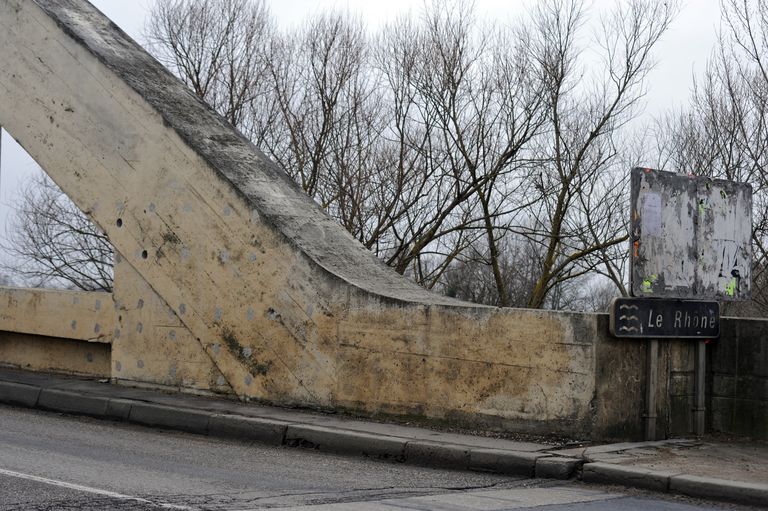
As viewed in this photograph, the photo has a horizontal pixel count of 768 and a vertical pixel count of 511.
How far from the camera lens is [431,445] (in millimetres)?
8461

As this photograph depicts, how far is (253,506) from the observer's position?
6.20m

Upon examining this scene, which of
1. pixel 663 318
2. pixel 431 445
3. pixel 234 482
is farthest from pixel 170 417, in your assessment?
pixel 663 318

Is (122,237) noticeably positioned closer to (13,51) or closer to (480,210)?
(13,51)

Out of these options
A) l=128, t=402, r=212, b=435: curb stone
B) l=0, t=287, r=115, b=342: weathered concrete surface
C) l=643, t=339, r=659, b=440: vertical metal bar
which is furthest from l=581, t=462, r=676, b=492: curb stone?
l=0, t=287, r=115, b=342: weathered concrete surface

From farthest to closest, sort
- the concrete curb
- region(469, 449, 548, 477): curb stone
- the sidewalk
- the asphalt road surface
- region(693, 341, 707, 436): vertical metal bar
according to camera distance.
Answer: region(693, 341, 707, 436): vertical metal bar < region(469, 449, 548, 477): curb stone < the sidewalk < the concrete curb < the asphalt road surface

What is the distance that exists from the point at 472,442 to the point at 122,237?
16.5 feet

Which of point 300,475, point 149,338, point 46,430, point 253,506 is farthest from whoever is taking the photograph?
point 149,338

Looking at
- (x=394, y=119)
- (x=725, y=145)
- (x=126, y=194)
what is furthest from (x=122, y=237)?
(x=725, y=145)

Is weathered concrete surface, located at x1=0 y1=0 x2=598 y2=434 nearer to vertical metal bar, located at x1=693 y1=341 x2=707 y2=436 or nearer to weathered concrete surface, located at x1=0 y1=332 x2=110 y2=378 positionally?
weathered concrete surface, located at x1=0 y1=332 x2=110 y2=378

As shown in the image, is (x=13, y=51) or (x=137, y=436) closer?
(x=137, y=436)

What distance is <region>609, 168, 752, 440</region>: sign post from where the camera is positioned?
8.88 metres

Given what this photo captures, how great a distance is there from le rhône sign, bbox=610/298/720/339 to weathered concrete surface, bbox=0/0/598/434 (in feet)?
1.02

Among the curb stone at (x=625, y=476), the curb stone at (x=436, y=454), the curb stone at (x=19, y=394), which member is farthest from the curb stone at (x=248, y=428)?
the curb stone at (x=625, y=476)

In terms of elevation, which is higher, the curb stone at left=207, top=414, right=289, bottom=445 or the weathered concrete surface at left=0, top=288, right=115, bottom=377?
the weathered concrete surface at left=0, top=288, right=115, bottom=377
